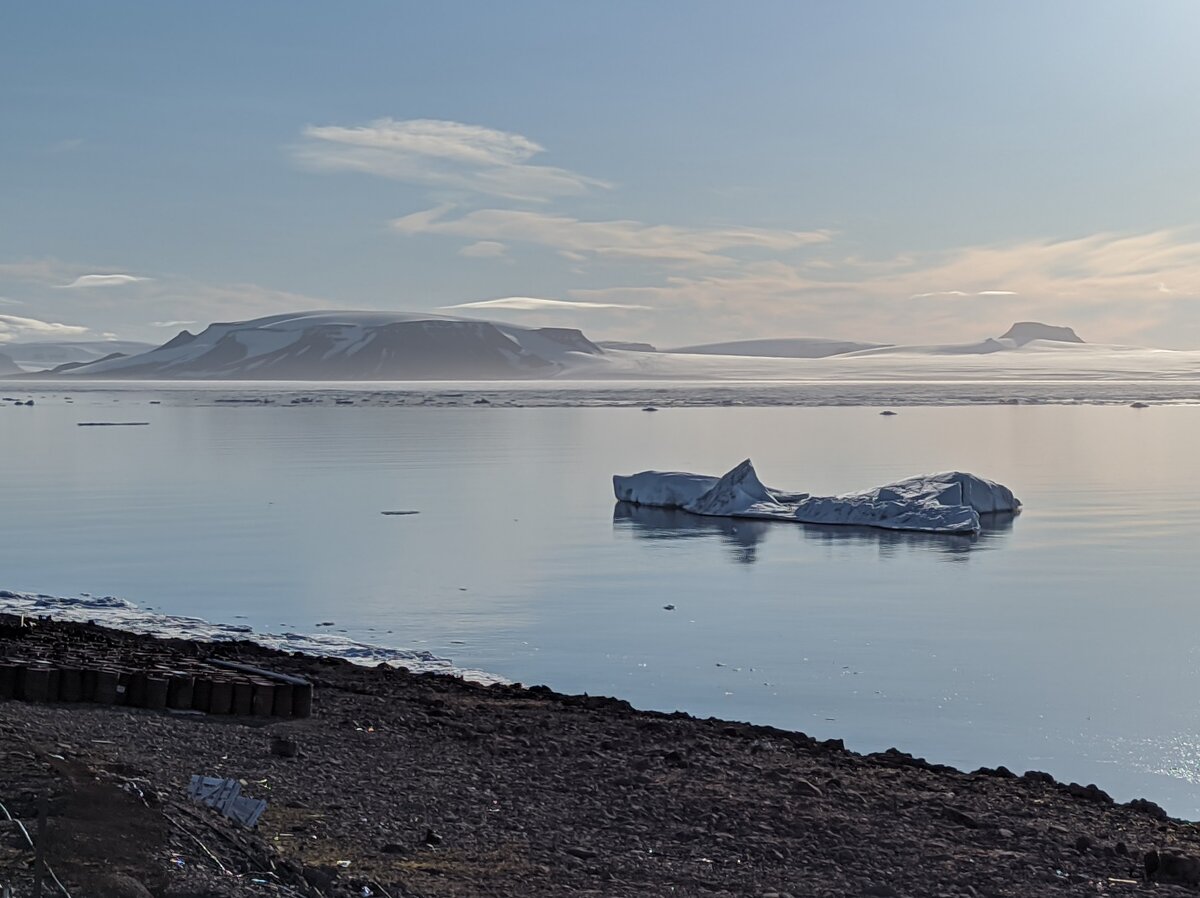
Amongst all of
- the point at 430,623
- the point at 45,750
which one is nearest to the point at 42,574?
the point at 430,623

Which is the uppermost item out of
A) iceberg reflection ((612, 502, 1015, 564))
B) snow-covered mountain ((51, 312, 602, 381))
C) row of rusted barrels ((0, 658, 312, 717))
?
snow-covered mountain ((51, 312, 602, 381))

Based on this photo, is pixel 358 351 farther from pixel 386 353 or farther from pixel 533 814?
pixel 533 814

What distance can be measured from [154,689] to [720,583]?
17.8ft

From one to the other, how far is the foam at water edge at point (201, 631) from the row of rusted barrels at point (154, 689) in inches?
61.1

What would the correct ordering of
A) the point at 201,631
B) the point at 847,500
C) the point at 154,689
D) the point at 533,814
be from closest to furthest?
1. the point at 533,814
2. the point at 154,689
3. the point at 201,631
4. the point at 847,500

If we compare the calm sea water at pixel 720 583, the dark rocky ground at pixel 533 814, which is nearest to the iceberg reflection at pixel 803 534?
the calm sea water at pixel 720 583

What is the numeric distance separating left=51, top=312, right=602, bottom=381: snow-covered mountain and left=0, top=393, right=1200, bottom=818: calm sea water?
11337cm

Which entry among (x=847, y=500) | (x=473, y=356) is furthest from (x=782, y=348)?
(x=847, y=500)

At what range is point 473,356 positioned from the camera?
14188 cm

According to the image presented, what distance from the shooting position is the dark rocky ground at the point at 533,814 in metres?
3.62

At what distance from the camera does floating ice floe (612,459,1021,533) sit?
13.6 meters

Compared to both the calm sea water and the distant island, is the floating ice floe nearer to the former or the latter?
the calm sea water

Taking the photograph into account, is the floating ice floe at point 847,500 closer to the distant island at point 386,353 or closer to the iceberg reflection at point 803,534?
the iceberg reflection at point 803,534

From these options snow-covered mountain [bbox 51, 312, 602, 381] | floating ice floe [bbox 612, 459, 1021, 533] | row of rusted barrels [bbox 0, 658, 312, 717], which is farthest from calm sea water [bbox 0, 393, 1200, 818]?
snow-covered mountain [bbox 51, 312, 602, 381]
